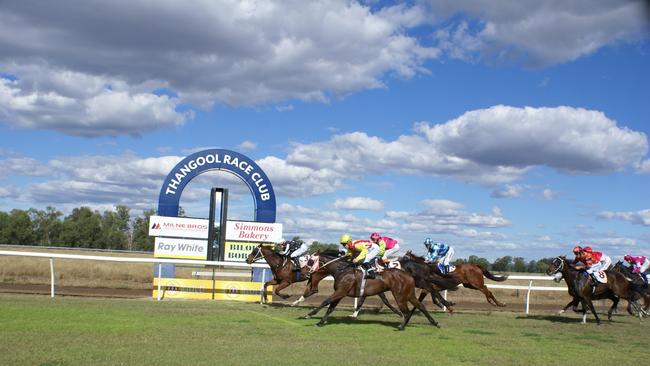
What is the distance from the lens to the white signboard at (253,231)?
2109 centimetres

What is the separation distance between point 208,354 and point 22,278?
1763 cm

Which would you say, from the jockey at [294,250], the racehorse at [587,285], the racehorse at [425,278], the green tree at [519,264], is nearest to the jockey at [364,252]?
the racehorse at [425,278]

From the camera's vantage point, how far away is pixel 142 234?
276 ft

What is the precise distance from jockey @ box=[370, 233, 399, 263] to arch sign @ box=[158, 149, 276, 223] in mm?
6388

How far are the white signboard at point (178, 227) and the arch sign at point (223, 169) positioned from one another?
376 mm

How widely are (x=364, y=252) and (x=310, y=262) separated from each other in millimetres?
3643

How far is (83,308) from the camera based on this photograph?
13461 mm

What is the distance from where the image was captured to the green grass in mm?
8445

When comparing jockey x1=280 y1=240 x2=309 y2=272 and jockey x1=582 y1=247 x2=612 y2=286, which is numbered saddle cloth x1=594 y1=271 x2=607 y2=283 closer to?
jockey x1=582 y1=247 x2=612 y2=286

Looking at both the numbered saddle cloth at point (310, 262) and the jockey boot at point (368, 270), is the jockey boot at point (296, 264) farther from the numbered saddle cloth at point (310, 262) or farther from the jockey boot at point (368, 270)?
the jockey boot at point (368, 270)

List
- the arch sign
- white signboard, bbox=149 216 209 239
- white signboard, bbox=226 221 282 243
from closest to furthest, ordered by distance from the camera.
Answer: white signboard, bbox=149 216 209 239
the arch sign
white signboard, bbox=226 221 282 243

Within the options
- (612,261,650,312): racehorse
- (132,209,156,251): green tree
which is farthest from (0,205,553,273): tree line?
(612,261,650,312): racehorse

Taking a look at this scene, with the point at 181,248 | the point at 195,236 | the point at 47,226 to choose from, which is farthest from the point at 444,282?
the point at 47,226

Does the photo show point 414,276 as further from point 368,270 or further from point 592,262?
point 592,262
